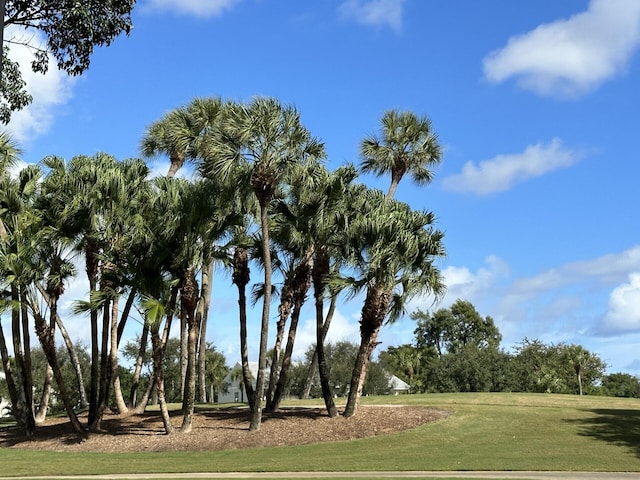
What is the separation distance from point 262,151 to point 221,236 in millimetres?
3988

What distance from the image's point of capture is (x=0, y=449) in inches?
Answer: 946

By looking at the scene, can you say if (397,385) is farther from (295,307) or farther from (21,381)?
(21,381)

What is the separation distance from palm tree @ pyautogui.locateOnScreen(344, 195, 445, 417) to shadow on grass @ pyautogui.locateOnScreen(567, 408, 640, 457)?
23.8ft

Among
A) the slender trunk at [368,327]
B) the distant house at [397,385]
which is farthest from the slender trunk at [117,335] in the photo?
the distant house at [397,385]

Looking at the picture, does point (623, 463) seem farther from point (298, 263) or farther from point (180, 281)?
point (180, 281)

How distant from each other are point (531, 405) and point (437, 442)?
9.90 meters

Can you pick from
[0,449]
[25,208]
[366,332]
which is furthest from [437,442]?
[25,208]

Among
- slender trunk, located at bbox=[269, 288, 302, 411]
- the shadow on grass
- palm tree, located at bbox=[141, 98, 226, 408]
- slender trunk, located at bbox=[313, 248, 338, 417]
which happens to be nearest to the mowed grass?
the shadow on grass

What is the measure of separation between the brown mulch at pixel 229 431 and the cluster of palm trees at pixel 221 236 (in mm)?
778

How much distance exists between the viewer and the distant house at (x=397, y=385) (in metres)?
84.3

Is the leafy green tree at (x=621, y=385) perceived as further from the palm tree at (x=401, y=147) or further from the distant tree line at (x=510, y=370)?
the palm tree at (x=401, y=147)

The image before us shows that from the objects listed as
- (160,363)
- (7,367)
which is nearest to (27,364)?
(7,367)

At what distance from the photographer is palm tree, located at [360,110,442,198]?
92.1ft

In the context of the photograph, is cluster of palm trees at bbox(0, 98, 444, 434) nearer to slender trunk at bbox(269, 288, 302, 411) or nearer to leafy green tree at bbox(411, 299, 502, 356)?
slender trunk at bbox(269, 288, 302, 411)
